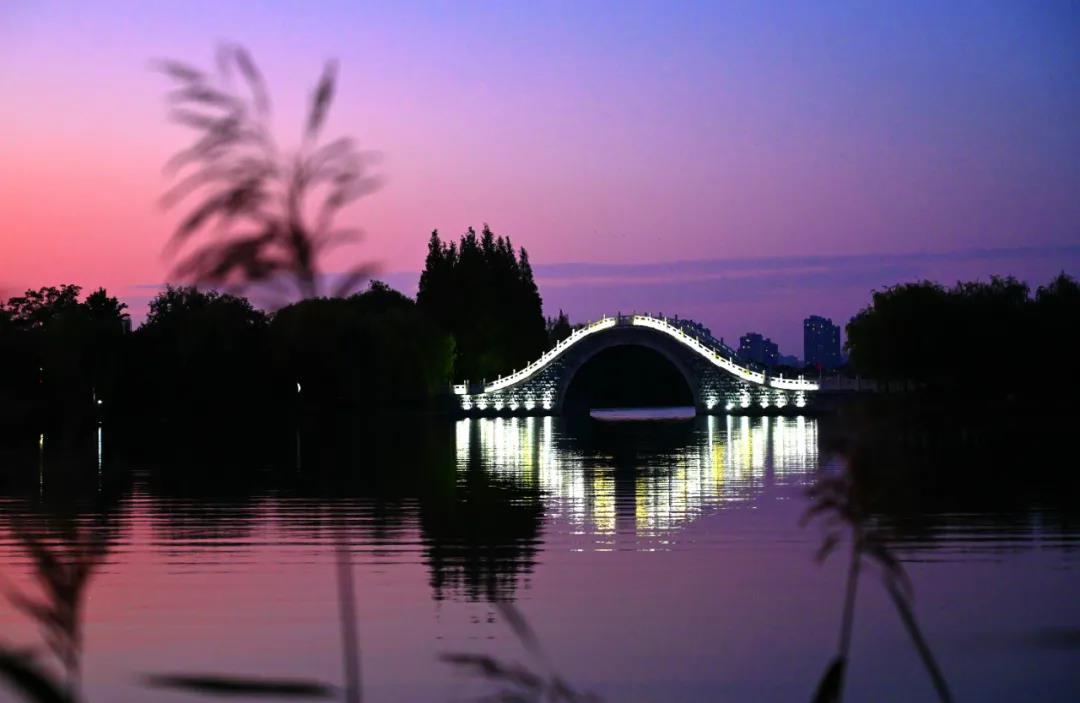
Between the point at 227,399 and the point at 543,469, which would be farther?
the point at 227,399

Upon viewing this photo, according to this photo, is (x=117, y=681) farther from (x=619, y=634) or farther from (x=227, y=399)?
(x=227, y=399)

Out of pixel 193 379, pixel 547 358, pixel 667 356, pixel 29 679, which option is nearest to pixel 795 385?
pixel 667 356

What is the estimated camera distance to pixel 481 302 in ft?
262

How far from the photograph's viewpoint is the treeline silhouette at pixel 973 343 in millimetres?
53688

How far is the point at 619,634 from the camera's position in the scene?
33.7ft

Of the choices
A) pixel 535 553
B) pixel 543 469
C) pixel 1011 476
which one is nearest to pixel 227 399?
pixel 543 469

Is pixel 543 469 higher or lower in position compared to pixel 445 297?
lower

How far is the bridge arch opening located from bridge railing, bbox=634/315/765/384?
6.25ft

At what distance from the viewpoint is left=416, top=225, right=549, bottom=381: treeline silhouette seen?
79.9 m

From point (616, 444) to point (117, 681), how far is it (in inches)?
1305

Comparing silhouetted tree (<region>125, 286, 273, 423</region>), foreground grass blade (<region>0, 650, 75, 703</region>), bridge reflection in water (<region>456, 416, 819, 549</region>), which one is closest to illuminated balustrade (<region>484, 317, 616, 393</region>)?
silhouetted tree (<region>125, 286, 273, 423</region>)

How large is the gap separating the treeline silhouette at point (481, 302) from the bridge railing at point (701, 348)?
7315 millimetres

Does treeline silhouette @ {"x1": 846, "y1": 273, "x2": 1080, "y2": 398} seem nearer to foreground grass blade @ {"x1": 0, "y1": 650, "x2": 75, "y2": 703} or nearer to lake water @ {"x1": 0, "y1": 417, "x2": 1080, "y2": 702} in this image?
lake water @ {"x1": 0, "y1": 417, "x2": 1080, "y2": 702}

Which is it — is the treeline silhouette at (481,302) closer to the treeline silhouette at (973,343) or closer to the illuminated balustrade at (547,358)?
the illuminated balustrade at (547,358)
